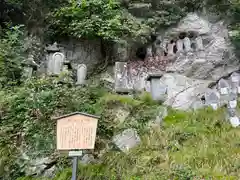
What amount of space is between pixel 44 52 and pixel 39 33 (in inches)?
28.6

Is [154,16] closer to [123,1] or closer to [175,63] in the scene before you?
[123,1]

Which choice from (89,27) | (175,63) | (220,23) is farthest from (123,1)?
(220,23)

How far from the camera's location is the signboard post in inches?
131

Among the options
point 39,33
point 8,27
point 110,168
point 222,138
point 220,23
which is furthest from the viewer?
point 220,23

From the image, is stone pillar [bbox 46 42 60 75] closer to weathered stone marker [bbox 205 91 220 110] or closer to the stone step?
the stone step

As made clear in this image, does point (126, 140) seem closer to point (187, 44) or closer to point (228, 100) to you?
point (228, 100)

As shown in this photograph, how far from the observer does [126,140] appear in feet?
15.1

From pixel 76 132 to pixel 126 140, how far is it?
1395mm

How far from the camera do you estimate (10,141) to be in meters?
4.49

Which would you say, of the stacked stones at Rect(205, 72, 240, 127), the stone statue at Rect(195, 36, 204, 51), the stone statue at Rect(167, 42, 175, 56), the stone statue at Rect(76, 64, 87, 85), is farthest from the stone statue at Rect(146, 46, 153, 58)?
the stone statue at Rect(76, 64, 87, 85)

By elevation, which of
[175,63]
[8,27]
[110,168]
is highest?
[8,27]

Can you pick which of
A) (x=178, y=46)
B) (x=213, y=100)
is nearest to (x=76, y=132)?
(x=213, y=100)

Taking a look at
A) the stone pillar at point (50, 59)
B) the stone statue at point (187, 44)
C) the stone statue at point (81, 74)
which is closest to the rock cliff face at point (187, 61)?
the stone statue at point (187, 44)

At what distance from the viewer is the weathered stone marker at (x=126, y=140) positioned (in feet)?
14.8
